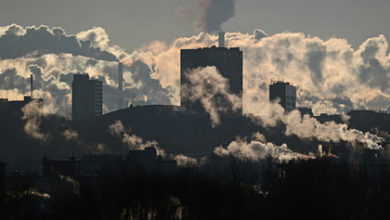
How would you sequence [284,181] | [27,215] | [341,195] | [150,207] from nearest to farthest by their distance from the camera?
1. [150,207]
2. [27,215]
3. [341,195]
4. [284,181]

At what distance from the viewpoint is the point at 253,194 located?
10531 cm

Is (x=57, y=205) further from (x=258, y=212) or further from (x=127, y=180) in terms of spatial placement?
(x=258, y=212)

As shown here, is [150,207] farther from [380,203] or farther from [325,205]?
[380,203]

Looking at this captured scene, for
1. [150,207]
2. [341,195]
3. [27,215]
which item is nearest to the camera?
[150,207]

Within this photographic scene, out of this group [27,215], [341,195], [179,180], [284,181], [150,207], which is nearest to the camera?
[150,207]

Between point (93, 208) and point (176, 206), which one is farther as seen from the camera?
point (93, 208)

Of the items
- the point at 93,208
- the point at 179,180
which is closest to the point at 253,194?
the point at 179,180

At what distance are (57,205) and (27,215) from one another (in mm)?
10211

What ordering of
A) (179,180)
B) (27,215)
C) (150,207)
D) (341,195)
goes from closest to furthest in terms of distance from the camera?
(150,207)
(27,215)
(179,180)
(341,195)

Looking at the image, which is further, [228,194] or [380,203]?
[380,203]

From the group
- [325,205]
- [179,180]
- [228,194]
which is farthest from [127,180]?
[325,205]

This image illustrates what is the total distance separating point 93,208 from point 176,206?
34.6ft

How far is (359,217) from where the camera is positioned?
10862 cm

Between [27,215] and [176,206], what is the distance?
14.5 m
